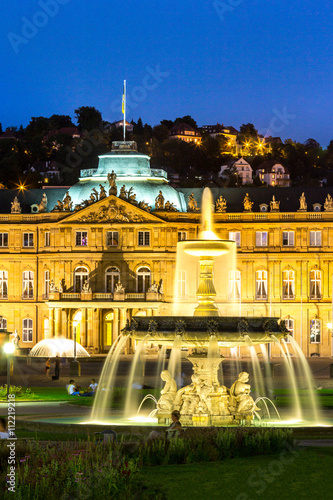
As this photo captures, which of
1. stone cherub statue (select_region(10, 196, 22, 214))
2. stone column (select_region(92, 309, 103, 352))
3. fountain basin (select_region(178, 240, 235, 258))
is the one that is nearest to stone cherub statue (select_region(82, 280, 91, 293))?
stone column (select_region(92, 309, 103, 352))

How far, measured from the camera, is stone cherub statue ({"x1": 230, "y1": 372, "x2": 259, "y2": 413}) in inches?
1326

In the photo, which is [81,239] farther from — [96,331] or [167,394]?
[167,394]

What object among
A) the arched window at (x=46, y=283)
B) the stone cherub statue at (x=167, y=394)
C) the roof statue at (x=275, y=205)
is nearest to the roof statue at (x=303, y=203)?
the roof statue at (x=275, y=205)

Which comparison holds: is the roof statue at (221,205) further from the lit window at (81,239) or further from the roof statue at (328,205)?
the lit window at (81,239)

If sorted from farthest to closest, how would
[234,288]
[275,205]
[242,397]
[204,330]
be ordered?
[275,205] → [234,288] → [242,397] → [204,330]

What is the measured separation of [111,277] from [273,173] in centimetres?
10408

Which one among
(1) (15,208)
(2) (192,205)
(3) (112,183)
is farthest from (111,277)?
(1) (15,208)

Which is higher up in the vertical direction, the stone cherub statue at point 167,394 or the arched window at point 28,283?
the arched window at point 28,283

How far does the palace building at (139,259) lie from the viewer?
90938 millimetres

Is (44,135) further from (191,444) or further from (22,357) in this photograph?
(191,444)

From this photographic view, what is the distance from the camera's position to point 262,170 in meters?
196

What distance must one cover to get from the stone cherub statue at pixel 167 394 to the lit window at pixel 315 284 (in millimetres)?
59859

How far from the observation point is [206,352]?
112 ft

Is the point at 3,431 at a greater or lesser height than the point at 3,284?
lesser
